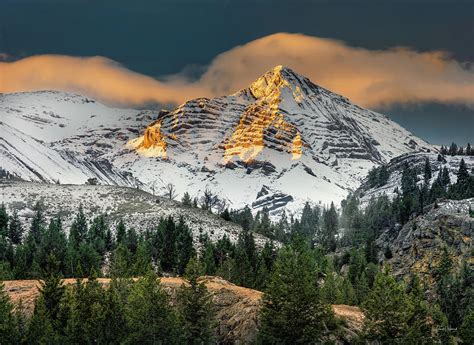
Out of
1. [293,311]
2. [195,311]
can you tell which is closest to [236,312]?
[195,311]

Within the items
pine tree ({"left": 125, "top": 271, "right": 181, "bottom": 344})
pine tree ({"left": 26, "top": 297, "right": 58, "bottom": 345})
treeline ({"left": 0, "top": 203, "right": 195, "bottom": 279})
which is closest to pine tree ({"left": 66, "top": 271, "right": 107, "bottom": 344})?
pine tree ({"left": 26, "top": 297, "right": 58, "bottom": 345})

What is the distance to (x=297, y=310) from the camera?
252ft

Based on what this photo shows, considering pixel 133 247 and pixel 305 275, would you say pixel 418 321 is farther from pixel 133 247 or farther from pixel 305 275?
pixel 133 247

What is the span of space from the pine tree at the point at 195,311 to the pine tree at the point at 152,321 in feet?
11.3

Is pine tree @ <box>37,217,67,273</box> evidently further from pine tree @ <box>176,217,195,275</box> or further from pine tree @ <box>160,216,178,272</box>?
pine tree @ <box>176,217,195,275</box>

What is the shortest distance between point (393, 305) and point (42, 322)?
42.8 meters

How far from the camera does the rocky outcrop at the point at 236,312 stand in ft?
262

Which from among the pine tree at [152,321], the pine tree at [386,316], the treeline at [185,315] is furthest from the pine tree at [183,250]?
the pine tree at [386,316]

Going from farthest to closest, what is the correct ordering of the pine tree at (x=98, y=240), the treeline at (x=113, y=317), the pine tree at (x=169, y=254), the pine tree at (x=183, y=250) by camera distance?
the pine tree at (x=98, y=240) < the pine tree at (x=169, y=254) < the pine tree at (x=183, y=250) < the treeline at (x=113, y=317)

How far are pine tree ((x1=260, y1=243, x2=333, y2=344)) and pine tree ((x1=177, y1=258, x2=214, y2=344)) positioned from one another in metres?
6.96

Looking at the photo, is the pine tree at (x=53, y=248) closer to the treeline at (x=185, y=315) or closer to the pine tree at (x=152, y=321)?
the treeline at (x=185, y=315)

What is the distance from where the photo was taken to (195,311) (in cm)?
7944

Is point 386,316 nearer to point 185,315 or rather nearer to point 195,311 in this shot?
point 195,311

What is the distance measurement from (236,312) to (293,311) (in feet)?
33.2
